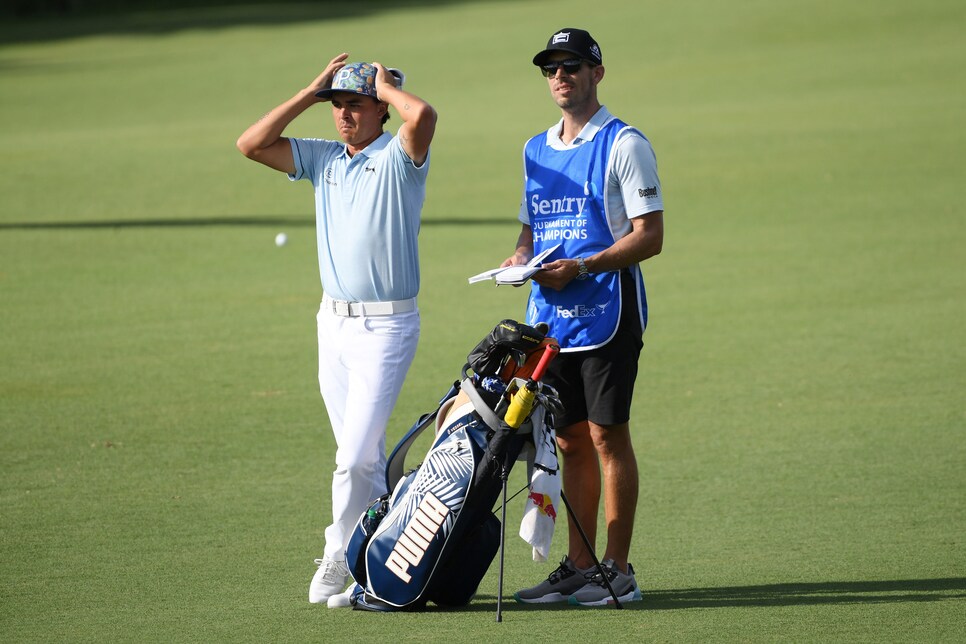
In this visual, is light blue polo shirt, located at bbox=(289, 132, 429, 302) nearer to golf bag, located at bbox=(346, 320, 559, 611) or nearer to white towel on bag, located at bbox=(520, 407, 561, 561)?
golf bag, located at bbox=(346, 320, 559, 611)

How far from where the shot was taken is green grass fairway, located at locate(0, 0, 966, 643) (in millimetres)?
5668

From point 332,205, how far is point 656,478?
8.89ft

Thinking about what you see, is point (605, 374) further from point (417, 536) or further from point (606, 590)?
point (417, 536)

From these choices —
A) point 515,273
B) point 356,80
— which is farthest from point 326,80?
point 515,273

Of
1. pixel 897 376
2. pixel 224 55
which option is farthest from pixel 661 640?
pixel 224 55

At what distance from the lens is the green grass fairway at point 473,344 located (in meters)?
5.67

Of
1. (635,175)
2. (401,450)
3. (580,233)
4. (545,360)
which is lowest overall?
(401,450)

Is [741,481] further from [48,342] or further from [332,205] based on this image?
[48,342]

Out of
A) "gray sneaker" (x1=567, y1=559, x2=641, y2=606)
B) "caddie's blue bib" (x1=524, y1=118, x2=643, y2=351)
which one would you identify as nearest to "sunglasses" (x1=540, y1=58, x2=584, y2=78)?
"caddie's blue bib" (x1=524, y1=118, x2=643, y2=351)

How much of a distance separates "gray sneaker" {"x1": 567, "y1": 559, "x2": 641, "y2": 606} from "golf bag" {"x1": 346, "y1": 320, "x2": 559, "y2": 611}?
1.37ft

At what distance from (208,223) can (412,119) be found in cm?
1178

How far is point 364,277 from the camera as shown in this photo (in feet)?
18.7

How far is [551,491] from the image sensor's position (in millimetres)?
5395

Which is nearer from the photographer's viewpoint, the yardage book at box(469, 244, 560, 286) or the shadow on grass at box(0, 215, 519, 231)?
the yardage book at box(469, 244, 560, 286)
